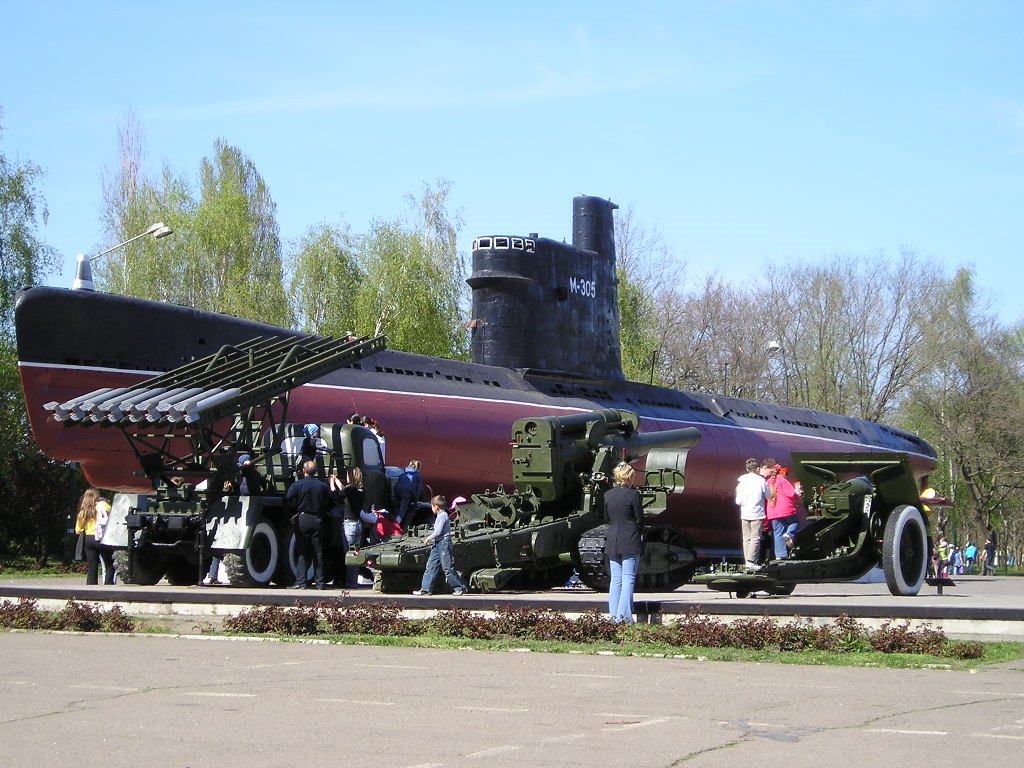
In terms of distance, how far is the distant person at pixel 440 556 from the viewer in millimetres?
14211

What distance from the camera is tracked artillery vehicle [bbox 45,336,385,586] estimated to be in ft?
51.3

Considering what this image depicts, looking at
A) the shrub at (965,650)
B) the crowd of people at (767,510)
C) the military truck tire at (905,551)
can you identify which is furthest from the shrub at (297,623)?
the military truck tire at (905,551)

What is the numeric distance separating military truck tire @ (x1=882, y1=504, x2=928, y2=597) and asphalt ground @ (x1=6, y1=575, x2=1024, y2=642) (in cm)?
21

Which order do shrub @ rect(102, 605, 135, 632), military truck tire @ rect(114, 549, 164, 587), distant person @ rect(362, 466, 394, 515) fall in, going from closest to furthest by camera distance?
shrub @ rect(102, 605, 135, 632), military truck tire @ rect(114, 549, 164, 587), distant person @ rect(362, 466, 394, 515)

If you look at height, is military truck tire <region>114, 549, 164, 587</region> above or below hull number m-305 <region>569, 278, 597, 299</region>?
below

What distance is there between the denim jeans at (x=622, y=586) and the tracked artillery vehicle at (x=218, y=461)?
5.26 meters

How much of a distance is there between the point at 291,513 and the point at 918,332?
5082 centimetres

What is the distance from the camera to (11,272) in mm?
43281

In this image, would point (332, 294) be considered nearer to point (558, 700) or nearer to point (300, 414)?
point (300, 414)

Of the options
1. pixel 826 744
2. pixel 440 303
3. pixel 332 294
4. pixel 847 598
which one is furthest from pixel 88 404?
pixel 440 303

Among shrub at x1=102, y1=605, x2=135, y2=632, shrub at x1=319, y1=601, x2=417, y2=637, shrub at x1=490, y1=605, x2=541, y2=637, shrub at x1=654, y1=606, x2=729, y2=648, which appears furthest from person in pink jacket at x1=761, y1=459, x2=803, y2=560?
shrub at x1=102, y1=605, x2=135, y2=632

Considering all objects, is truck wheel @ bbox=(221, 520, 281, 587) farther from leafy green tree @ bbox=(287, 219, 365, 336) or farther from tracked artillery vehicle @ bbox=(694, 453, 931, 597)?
leafy green tree @ bbox=(287, 219, 365, 336)

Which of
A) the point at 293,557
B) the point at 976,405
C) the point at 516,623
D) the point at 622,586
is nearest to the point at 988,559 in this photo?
the point at 976,405

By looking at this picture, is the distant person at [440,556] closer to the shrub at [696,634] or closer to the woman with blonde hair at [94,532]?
the shrub at [696,634]
